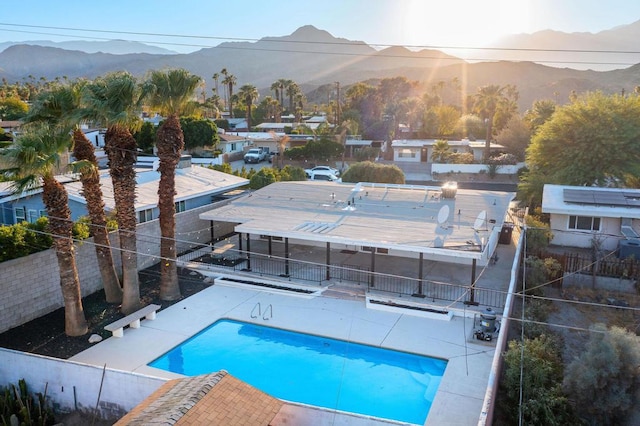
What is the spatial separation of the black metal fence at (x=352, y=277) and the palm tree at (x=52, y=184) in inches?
299

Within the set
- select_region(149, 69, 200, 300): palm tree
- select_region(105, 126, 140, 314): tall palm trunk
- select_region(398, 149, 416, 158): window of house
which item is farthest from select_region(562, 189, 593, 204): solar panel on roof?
select_region(398, 149, 416, 158): window of house

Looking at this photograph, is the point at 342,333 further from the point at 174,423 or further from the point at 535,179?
the point at 535,179

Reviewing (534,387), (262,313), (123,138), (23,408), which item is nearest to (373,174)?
(262,313)

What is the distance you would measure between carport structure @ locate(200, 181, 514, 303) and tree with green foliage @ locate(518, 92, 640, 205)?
828 centimetres

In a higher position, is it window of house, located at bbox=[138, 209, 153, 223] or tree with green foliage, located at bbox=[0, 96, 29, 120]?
tree with green foliage, located at bbox=[0, 96, 29, 120]

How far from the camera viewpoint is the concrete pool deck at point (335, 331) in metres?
14.5

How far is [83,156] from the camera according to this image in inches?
715

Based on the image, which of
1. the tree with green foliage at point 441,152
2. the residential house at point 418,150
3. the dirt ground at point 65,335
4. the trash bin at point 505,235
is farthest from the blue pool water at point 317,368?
the residential house at point 418,150

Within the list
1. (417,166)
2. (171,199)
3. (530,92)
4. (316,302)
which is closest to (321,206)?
(316,302)

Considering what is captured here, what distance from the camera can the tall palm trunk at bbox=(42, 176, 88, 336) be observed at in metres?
16.4

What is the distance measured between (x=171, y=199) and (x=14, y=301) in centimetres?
653

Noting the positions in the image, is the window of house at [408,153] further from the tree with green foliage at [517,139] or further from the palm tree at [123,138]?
the palm tree at [123,138]

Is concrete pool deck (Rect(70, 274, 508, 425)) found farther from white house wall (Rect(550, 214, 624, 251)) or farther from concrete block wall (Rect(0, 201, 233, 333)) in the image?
white house wall (Rect(550, 214, 624, 251))

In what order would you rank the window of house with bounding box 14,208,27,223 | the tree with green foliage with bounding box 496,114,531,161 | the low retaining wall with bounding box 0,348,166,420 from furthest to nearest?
the tree with green foliage with bounding box 496,114,531,161 → the window of house with bounding box 14,208,27,223 → the low retaining wall with bounding box 0,348,166,420
